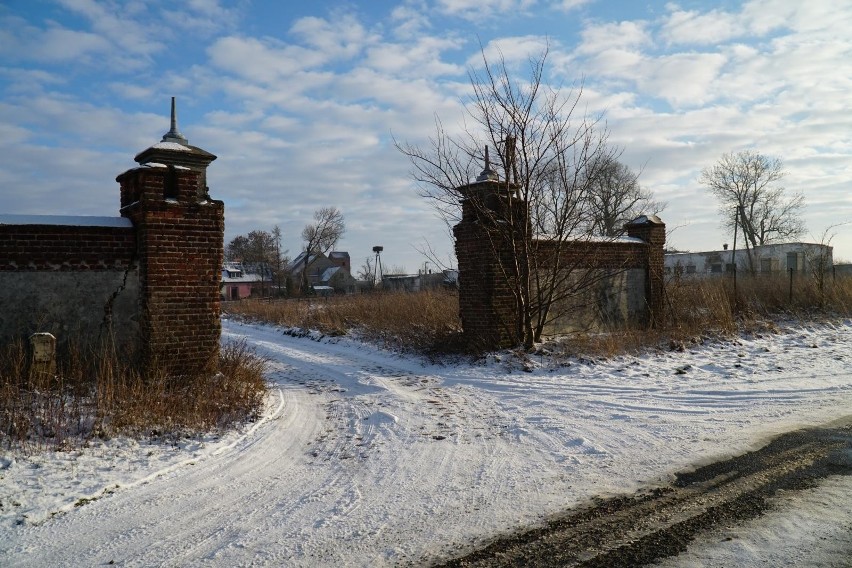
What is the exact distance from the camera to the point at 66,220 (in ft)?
23.2

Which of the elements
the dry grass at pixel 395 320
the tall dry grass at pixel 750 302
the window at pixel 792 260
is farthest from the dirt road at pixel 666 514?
the window at pixel 792 260

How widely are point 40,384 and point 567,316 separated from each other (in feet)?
31.3

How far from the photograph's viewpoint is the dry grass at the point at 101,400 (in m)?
5.13

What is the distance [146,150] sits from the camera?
25.6 feet

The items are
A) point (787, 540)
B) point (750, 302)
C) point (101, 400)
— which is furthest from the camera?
point (750, 302)

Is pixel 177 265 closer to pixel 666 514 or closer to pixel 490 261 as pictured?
pixel 490 261

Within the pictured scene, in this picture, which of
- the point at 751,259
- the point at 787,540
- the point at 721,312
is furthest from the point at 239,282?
the point at 787,540

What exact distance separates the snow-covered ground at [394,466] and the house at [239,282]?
65936 mm

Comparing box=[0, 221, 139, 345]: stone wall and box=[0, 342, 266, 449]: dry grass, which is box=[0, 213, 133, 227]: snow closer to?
box=[0, 221, 139, 345]: stone wall

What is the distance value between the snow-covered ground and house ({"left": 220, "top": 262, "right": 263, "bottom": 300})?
65.9 m

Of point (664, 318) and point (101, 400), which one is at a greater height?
point (664, 318)

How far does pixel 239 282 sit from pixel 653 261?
2597 inches

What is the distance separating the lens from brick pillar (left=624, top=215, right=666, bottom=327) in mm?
13883

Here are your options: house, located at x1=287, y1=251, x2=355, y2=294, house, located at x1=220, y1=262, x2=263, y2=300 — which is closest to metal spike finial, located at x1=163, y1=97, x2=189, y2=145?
house, located at x1=287, y1=251, x2=355, y2=294
